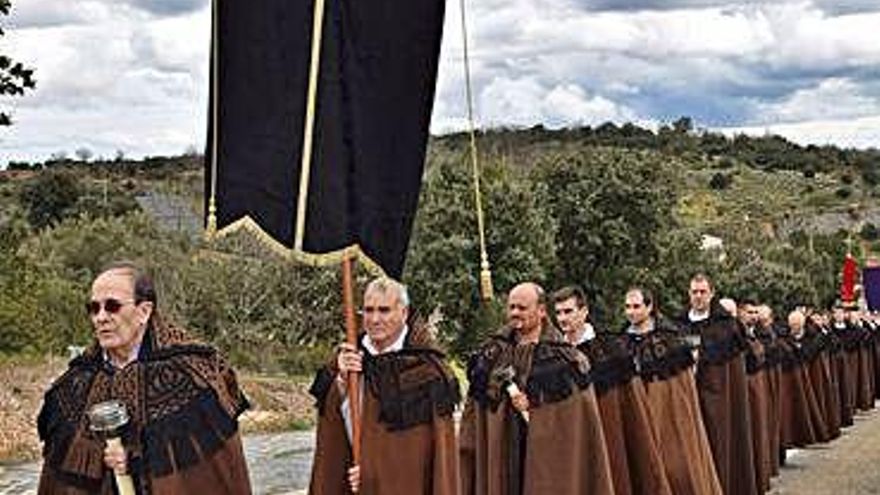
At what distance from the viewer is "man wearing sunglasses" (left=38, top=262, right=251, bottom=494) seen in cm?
570

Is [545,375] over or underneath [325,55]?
underneath

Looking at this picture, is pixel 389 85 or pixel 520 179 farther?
pixel 520 179

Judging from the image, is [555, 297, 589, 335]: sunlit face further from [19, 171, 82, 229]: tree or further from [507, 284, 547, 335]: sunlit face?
[19, 171, 82, 229]: tree

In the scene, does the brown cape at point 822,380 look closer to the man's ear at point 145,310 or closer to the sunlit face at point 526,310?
the sunlit face at point 526,310

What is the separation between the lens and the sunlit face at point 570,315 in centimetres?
1017

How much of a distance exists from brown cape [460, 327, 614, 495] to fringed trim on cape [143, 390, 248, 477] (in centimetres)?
353

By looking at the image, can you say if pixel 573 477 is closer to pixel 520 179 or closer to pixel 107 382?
pixel 107 382

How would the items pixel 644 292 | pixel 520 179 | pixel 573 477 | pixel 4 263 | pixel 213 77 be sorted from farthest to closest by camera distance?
pixel 520 179 → pixel 4 263 → pixel 644 292 → pixel 573 477 → pixel 213 77

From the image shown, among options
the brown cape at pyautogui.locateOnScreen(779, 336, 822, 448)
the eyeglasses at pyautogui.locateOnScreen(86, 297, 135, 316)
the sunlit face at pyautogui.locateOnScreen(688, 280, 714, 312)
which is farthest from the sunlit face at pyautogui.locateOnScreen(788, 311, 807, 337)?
the eyeglasses at pyautogui.locateOnScreen(86, 297, 135, 316)

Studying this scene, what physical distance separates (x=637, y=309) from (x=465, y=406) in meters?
2.53

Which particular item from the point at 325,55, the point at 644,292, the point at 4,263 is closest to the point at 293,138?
the point at 325,55

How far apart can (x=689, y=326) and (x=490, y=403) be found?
4.87 m

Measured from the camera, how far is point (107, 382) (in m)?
5.82

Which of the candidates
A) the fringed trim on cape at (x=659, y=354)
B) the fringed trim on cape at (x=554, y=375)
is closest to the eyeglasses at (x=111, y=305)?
the fringed trim on cape at (x=554, y=375)
